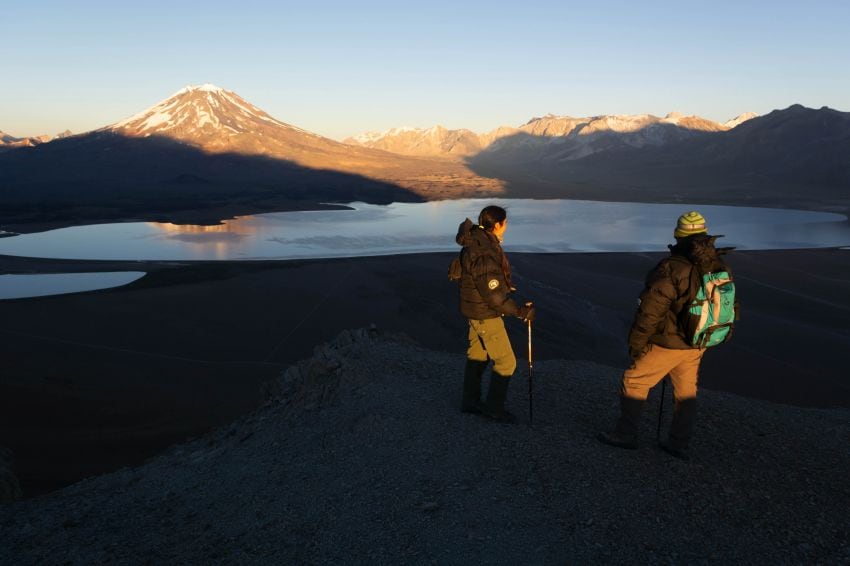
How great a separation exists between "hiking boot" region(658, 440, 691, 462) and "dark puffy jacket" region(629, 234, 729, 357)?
32.8 inches

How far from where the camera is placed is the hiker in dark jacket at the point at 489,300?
5029 mm

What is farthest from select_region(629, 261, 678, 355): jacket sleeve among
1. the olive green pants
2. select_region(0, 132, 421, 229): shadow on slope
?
select_region(0, 132, 421, 229): shadow on slope

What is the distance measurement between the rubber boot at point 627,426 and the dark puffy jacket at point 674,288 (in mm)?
524

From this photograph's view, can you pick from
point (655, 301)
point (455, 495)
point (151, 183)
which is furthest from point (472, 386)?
point (151, 183)

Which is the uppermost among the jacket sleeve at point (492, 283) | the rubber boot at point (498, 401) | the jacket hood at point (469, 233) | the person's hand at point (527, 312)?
the jacket hood at point (469, 233)

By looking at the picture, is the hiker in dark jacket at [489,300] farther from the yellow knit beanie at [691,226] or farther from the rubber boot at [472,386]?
the yellow knit beanie at [691,226]

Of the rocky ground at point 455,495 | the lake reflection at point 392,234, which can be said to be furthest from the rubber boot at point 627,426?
the lake reflection at point 392,234

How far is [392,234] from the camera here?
42281 mm

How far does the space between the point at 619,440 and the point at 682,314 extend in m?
1.08

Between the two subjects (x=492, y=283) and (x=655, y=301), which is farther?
(x=492, y=283)

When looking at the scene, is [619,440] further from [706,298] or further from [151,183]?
[151,183]

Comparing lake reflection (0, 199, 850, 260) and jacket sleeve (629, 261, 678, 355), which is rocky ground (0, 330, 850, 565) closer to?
jacket sleeve (629, 261, 678, 355)

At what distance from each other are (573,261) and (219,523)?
2797 centimetres

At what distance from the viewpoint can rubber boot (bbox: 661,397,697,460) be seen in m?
4.88
